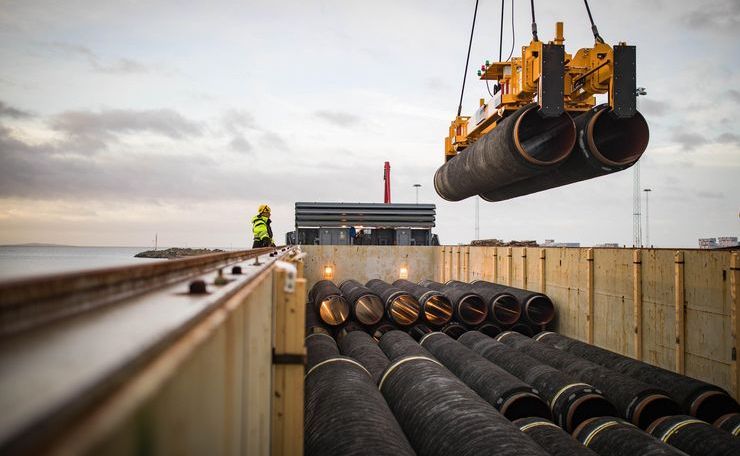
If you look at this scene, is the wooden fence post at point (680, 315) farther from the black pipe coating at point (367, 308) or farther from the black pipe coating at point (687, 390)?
the black pipe coating at point (367, 308)

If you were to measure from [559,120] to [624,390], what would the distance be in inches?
200

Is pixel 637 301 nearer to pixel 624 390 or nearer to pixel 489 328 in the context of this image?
pixel 624 390

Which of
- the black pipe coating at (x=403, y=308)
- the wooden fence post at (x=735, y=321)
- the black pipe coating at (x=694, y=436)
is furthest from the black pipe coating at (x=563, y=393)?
the black pipe coating at (x=403, y=308)

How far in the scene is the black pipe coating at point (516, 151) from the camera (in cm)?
810

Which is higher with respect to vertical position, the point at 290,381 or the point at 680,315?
the point at 290,381

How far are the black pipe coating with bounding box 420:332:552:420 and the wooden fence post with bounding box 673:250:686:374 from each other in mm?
3134

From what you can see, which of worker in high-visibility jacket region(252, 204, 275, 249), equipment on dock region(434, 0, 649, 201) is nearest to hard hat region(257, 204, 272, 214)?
worker in high-visibility jacket region(252, 204, 275, 249)

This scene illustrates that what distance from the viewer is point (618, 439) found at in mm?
5078

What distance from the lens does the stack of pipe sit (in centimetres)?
820

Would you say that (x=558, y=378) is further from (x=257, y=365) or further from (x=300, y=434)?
(x=257, y=365)

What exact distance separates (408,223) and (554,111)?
15.4 meters

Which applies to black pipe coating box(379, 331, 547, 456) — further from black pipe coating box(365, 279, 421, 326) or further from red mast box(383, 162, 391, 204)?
red mast box(383, 162, 391, 204)

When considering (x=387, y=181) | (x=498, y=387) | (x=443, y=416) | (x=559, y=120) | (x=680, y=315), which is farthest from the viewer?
(x=387, y=181)

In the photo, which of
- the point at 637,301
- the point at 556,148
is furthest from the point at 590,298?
the point at 556,148
